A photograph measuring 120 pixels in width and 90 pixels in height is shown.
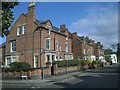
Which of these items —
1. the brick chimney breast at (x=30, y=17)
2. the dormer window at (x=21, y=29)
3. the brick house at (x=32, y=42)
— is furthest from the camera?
the dormer window at (x=21, y=29)

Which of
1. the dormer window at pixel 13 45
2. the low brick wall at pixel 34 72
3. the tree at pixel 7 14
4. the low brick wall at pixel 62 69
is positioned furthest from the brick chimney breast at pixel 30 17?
the tree at pixel 7 14

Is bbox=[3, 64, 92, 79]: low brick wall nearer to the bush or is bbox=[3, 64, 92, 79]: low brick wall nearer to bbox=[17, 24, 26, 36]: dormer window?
the bush

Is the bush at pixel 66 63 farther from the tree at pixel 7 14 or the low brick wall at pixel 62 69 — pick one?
the tree at pixel 7 14

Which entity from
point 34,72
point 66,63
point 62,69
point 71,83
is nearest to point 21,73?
point 34,72

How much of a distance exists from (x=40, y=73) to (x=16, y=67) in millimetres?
5121

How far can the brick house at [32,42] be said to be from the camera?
42.7m

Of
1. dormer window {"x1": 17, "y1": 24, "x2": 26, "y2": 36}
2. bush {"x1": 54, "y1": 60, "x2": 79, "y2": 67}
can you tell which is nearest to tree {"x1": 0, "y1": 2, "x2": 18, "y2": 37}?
bush {"x1": 54, "y1": 60, "x2": 79, "y2": 67}

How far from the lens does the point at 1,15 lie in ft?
47.9

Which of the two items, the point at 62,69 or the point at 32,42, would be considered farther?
the point at 32,42

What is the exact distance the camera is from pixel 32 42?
1715 inches

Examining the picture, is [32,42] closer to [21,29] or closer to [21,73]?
[21,29]

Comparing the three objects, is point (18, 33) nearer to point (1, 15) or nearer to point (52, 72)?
point (52, 72)

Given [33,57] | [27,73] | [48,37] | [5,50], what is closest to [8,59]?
[5,50]

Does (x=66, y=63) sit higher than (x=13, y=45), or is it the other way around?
(x=13, y=45)
